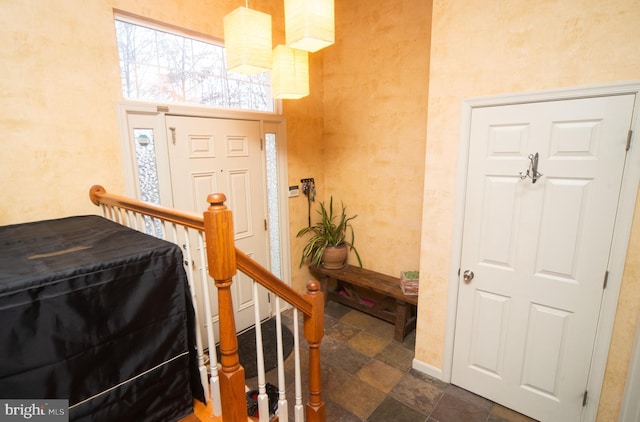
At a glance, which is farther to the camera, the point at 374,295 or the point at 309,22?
the point at 374,295

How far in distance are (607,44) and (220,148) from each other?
2.65 metres

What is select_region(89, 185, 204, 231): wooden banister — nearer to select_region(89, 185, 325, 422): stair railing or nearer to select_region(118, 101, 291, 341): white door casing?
select_region(89, 185, 325, 422): stair railing

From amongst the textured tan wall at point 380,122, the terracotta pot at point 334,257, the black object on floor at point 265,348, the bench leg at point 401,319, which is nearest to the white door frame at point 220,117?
the terracotta pot at point 334,257

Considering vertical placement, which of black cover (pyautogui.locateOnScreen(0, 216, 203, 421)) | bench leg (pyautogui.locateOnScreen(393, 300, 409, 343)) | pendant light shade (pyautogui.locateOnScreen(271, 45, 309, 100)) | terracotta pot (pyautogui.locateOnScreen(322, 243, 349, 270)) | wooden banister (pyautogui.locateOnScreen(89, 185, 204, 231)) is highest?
pendant light shade (pyautogui.locateOnScreen(271, 45, 309, 100))

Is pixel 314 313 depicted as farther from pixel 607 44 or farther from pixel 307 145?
pixel 307 145

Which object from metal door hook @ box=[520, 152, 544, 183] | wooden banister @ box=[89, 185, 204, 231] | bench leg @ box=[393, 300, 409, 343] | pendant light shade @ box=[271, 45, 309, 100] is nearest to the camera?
wooden banister @ box=[89, 185, 204, 231]

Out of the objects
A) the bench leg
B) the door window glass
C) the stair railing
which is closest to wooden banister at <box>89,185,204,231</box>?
the stair railing

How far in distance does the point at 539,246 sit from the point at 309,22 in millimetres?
1852

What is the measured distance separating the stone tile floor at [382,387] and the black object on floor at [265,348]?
0.33ft

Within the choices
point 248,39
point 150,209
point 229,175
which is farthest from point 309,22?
point 229,175

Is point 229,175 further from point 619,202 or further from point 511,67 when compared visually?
point 619,202

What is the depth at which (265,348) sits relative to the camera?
9.49 ft

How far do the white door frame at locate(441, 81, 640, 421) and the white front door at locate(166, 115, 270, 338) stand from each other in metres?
1.86

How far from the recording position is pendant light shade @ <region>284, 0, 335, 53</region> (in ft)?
4.98
